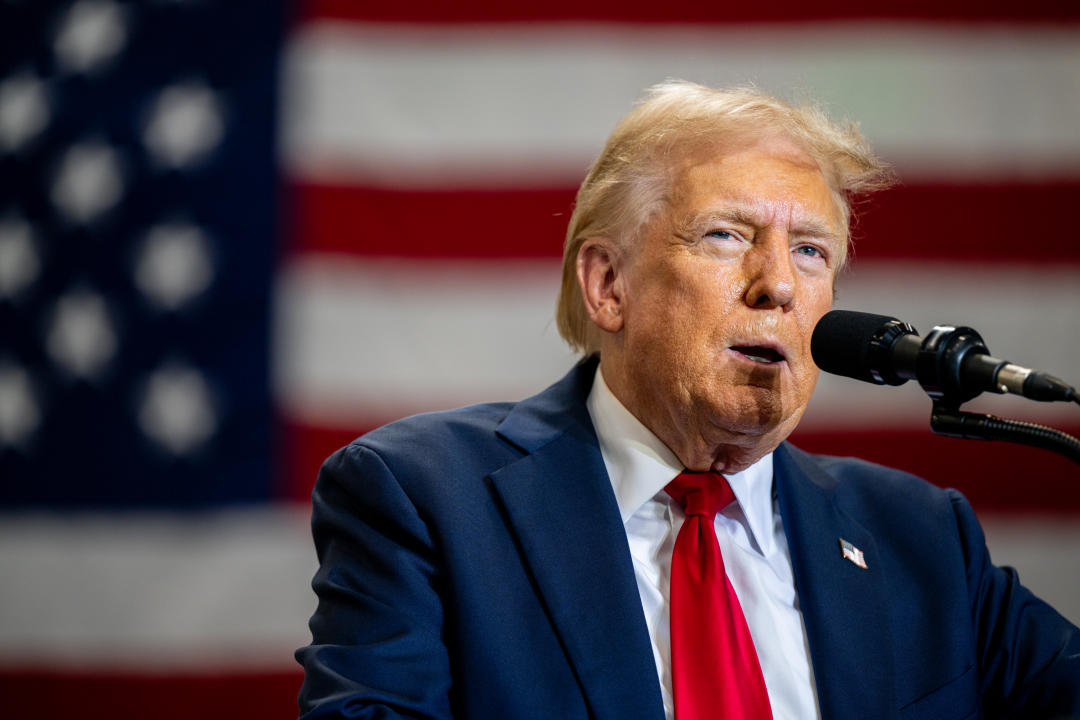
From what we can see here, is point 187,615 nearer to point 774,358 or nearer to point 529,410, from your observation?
point 529,410

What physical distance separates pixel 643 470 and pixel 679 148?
0.50 metres

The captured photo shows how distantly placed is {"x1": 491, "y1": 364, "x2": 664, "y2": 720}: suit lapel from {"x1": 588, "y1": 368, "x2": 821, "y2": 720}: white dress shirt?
0.05 m

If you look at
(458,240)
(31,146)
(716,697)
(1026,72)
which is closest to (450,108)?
(458,240)

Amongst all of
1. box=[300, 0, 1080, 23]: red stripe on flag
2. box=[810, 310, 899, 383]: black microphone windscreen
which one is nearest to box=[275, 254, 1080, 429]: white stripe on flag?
box=[300, 0, 1080, 23]: red stripe on flag

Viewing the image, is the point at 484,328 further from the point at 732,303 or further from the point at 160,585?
the point at 732,303

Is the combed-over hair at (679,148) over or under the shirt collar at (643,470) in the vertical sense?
over

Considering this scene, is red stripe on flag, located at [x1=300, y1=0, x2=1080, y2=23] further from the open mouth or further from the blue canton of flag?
the open mouth

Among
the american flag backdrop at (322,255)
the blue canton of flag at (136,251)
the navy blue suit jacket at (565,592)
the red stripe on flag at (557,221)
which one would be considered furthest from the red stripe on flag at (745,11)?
the navy blue suit jacket at (565,592)

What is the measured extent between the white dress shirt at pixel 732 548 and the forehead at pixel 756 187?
345mm

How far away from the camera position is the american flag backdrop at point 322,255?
112 inches

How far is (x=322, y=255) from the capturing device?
2877mm

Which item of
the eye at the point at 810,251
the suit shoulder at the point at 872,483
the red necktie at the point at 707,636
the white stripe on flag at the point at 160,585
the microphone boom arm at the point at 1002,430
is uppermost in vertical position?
the eye at the point at 810,251

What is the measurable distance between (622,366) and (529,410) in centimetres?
17

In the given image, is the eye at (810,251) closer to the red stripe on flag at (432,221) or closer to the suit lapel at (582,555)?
the suit lapel at (582,555)
